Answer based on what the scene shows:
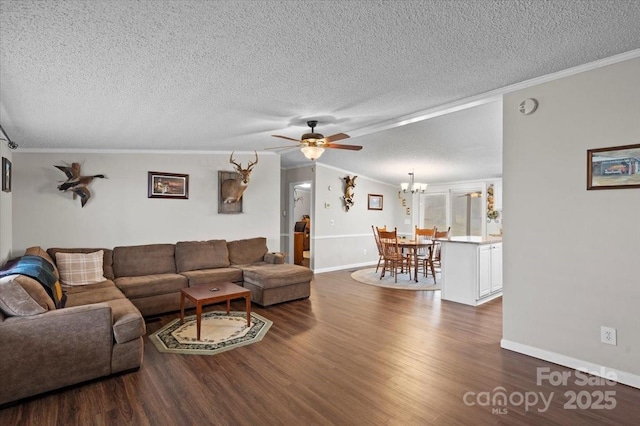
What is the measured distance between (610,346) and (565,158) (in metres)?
1.55

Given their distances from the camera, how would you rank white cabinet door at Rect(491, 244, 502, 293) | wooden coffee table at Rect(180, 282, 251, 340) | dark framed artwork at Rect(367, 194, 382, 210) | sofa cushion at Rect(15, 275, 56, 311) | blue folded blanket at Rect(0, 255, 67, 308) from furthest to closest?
dark framed artwork at Rect(367, 194, 382, 210) < white cabinet door at Rect(491, 244, 502, 293) < wooden coffee table at Rect(180, 282, 251, 340) < blue folded blanket at Rect(0, 255, 67, 308) < sofa cushion at Rect(15, 275, 56, 311)

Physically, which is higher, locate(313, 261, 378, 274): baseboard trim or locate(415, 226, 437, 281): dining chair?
locate(415, 226, 437, 281): dining chair

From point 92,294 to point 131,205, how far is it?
6.08 feet

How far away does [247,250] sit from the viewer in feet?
18.6

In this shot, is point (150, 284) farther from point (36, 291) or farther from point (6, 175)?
point (6, 175)

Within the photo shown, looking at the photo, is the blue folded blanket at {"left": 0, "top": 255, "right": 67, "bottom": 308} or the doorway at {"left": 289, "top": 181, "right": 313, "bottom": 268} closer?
the blue folded blanket at {"left": 0, "top": 255, "right": 67, "bottom": 308}

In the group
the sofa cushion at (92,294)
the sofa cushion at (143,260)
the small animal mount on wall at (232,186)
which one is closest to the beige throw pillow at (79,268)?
the sofa cushion at (92,294)

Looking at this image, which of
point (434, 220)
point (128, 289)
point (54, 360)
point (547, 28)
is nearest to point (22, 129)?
point (128, 289)

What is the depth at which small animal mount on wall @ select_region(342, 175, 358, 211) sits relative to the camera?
7793 mm

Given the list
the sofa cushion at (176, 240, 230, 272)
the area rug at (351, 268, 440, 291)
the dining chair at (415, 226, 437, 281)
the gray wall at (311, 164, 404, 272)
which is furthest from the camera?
the gray wall at (311, 164, 404, 272)

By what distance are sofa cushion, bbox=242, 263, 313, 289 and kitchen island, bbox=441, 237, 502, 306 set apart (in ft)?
7.04

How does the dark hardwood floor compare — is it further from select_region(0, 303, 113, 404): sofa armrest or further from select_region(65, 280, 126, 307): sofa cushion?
select_region(65, 280, 126, 307): sofa cushion

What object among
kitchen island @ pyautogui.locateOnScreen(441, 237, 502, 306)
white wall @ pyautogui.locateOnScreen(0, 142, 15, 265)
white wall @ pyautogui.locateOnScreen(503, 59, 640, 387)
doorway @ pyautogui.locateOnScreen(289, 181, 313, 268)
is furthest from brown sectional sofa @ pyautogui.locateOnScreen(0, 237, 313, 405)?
white wall @ pyautogui.locateOnScreen(503, 59, 640, 387)

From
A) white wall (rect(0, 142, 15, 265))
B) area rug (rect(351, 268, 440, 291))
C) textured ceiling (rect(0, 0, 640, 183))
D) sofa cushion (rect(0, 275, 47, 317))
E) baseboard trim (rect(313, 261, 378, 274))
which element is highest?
textured ceiling (rect(0, 0, 640, 183))
